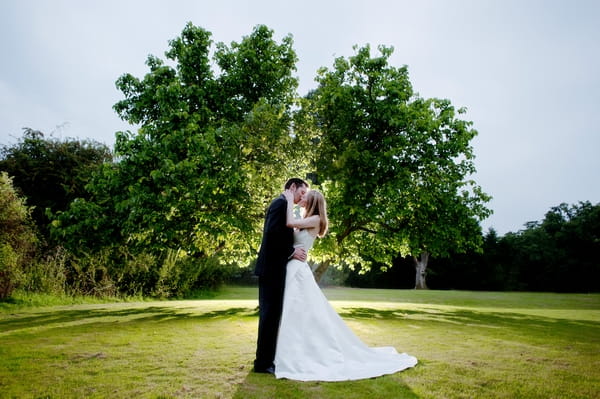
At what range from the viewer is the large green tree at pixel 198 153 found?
1185 centimetres

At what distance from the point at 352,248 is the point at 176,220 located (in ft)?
26.0

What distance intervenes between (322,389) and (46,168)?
25259mm

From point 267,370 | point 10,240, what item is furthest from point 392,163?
point 10,240

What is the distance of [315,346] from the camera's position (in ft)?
17.9

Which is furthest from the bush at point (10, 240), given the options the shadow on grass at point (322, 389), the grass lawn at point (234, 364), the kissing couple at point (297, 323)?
the shadow on grass at point (322, 389)

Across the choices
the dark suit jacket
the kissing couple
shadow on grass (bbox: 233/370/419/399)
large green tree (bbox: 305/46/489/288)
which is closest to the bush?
large green tree (bbox: 305/46/489/288)

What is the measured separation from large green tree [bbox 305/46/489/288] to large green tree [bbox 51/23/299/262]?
7.09ft

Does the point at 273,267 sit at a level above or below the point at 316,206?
below

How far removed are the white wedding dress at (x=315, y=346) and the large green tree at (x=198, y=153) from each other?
7.00 m

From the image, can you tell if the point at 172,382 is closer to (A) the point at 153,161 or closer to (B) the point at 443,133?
(A) the point at 153,161

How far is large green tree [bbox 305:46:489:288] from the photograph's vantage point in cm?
1384

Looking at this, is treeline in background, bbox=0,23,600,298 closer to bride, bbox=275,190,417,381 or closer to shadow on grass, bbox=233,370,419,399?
bride, bbox=275,190,417,381

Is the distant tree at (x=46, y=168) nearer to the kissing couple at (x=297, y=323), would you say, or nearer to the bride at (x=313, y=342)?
the kissing couple at (x=297, y=323)

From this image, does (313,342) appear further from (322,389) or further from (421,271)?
(421,271)
